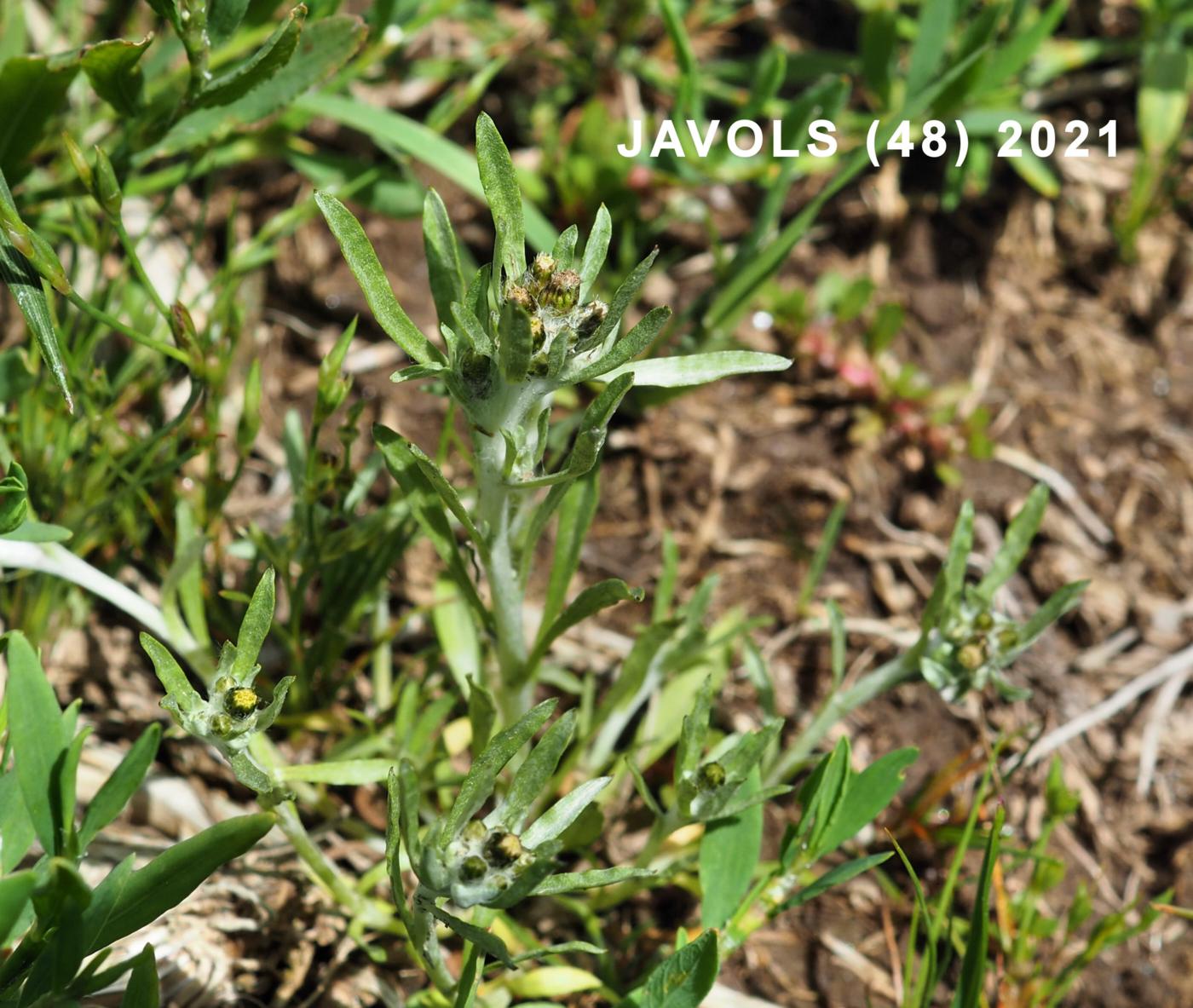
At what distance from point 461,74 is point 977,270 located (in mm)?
1489

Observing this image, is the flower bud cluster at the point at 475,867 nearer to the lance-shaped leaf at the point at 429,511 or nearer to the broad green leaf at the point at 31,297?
the lance-shaped leaf at the point at 429,511

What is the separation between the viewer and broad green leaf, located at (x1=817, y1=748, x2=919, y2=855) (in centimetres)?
180

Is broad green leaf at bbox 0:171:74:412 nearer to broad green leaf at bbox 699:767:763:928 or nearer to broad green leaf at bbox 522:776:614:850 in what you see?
broad green leaf at bbox 522:776:614:850

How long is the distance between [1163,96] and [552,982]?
2684 millimetres

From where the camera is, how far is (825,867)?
2402mm

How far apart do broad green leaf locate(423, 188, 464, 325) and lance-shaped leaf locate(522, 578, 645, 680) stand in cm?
42

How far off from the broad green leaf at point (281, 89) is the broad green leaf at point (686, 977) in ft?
5.10

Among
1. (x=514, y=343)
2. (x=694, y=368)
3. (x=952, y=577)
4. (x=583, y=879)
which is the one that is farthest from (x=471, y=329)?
(x=952, y=577)

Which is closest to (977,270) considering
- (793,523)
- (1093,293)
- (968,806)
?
(1093,293)

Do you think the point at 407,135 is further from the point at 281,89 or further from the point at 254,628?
the point at 254,628

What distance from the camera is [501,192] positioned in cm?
157

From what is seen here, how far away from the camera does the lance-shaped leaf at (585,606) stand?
1625 mm

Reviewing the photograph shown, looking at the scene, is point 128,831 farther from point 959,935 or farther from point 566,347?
point 959,935

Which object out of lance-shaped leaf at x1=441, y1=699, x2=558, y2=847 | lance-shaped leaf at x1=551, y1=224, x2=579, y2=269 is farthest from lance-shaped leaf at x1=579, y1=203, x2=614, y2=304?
lance-shaped leaf at x1=441, y1=699, x2=558, y2=847
